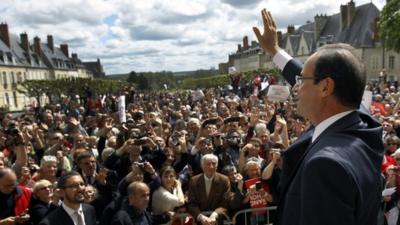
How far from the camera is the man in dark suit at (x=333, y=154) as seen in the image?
56.2 inches

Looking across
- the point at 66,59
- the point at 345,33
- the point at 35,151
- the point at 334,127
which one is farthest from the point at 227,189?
the point at 66,59

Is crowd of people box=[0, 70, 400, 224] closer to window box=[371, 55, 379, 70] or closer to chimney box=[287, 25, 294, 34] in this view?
window box=[371, 55, 379, 70]

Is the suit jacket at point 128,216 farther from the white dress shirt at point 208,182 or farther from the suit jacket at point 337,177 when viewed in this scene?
the suit jacket at point 337,177

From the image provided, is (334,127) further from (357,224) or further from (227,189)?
(227,189)

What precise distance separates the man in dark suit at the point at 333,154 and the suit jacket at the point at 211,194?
408cm

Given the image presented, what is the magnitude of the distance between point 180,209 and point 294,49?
2710 inches

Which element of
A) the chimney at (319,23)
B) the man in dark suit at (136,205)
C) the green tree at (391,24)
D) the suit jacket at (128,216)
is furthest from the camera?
the chimney at (319,23)

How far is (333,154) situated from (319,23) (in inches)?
2588

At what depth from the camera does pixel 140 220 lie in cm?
479

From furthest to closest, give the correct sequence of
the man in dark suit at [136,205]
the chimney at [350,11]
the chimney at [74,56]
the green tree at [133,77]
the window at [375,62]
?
the chimney at [74,56]
the green tree at [133,77]
the chimney at [350,11]
the window at [375,62]
the man in dark suit at [136,205]

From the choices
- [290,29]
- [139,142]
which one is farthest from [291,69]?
[290,29]

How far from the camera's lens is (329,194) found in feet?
4.66

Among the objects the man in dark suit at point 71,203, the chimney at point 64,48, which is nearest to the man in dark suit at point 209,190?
the man in dark suit at point 71,203

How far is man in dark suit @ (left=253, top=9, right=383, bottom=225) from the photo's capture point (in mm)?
1429
